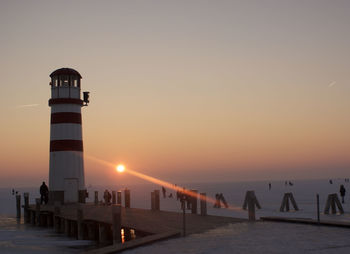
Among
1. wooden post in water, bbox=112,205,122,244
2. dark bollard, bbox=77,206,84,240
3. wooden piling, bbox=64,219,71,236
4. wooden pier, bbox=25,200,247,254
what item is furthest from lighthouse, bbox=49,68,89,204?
wooden post in water, bbox=112,205,122,244

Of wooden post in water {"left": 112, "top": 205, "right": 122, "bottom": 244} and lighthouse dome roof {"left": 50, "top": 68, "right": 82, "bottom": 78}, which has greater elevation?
lighthouse dome roof {"left": 50, "top": 68, "right": 82, "bottom": 78}

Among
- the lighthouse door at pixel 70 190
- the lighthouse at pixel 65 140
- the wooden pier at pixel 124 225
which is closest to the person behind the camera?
the wooden pier at pixel 124 225

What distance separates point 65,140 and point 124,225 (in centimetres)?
1442

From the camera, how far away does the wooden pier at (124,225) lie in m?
16.3

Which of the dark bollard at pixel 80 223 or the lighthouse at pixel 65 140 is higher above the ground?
the lighthouse at pixel 65 140

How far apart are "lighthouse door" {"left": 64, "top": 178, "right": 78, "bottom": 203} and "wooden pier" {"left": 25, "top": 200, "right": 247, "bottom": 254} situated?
3.34ft

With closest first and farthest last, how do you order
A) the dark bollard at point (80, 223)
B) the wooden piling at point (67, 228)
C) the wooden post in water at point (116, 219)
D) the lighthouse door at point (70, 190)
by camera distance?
the wooden post in water at point (116, 219)
the dark bollard at point (80, 223)
the wooden piling at point (67, 228)
the lighthouse door at point (70, 190)

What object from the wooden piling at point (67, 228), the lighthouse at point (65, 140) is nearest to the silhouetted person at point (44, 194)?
the lighthouse at point (65, 140)

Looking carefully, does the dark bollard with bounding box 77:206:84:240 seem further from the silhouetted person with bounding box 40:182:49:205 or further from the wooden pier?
the silhouetted person with bounding box 40:182:49:205

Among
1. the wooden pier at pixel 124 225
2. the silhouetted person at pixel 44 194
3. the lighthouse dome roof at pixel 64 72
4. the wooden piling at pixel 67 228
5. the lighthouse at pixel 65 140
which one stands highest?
the lighthouse dome roof at pixel 64 72

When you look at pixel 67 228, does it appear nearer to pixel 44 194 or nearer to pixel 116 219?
pixel 44 194

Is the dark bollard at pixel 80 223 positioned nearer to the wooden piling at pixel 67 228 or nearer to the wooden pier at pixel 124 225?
the wooden pier at pixel 124 225

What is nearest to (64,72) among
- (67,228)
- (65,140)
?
(65,140)

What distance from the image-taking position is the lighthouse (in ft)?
111
